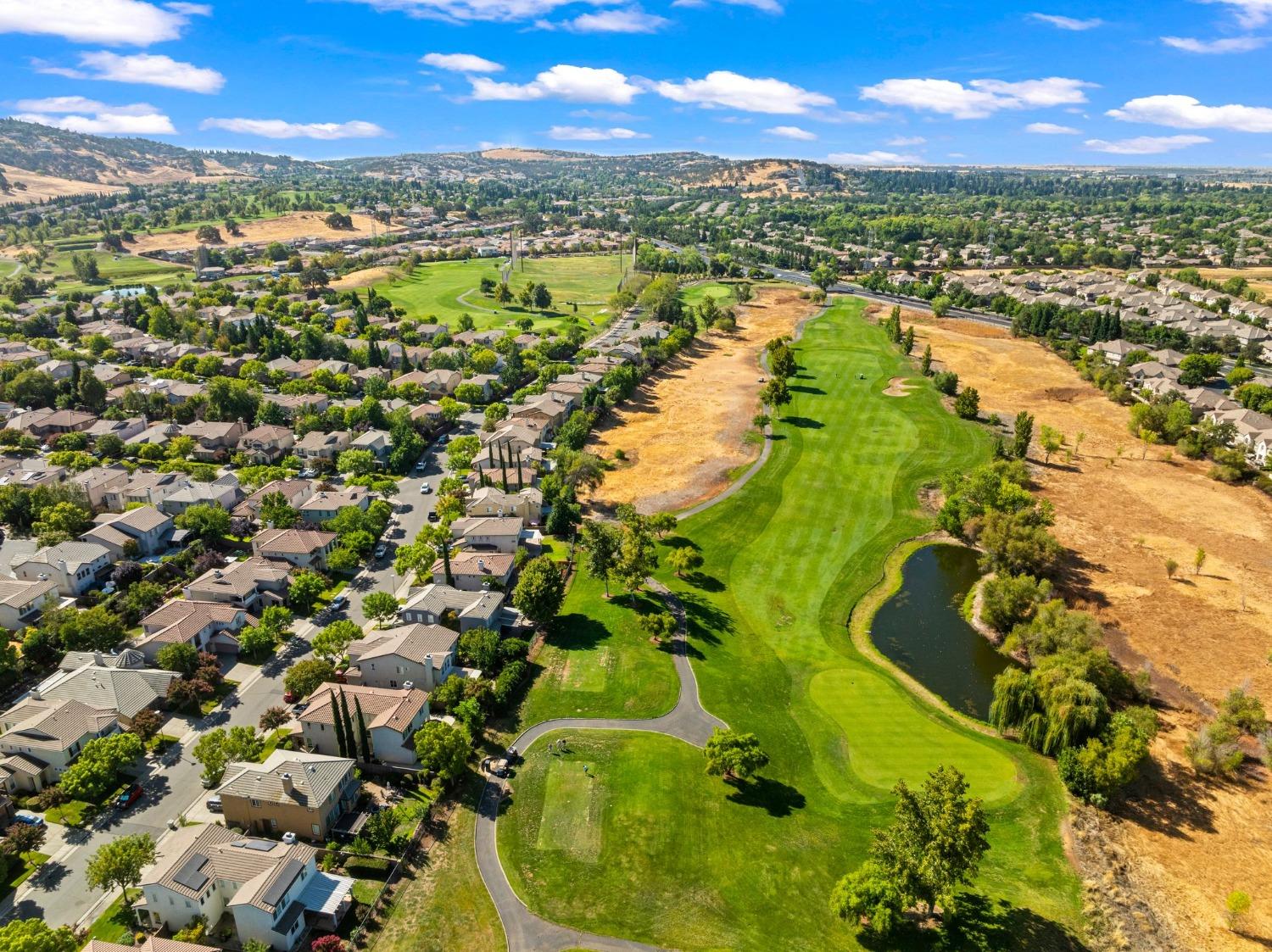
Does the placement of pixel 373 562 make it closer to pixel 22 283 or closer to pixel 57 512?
pixel 57 512

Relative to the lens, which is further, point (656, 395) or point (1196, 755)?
point (656, 395)

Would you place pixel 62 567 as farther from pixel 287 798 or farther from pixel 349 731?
pixel 287 798

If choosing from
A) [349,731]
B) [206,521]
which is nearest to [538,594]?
[349,731]

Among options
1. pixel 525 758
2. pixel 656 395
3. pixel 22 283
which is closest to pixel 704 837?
pixel 525 758

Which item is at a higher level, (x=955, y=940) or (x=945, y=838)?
(x=945, y=838)

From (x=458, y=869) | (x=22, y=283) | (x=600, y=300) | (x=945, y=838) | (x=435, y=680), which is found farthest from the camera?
(x=600, y=300)
